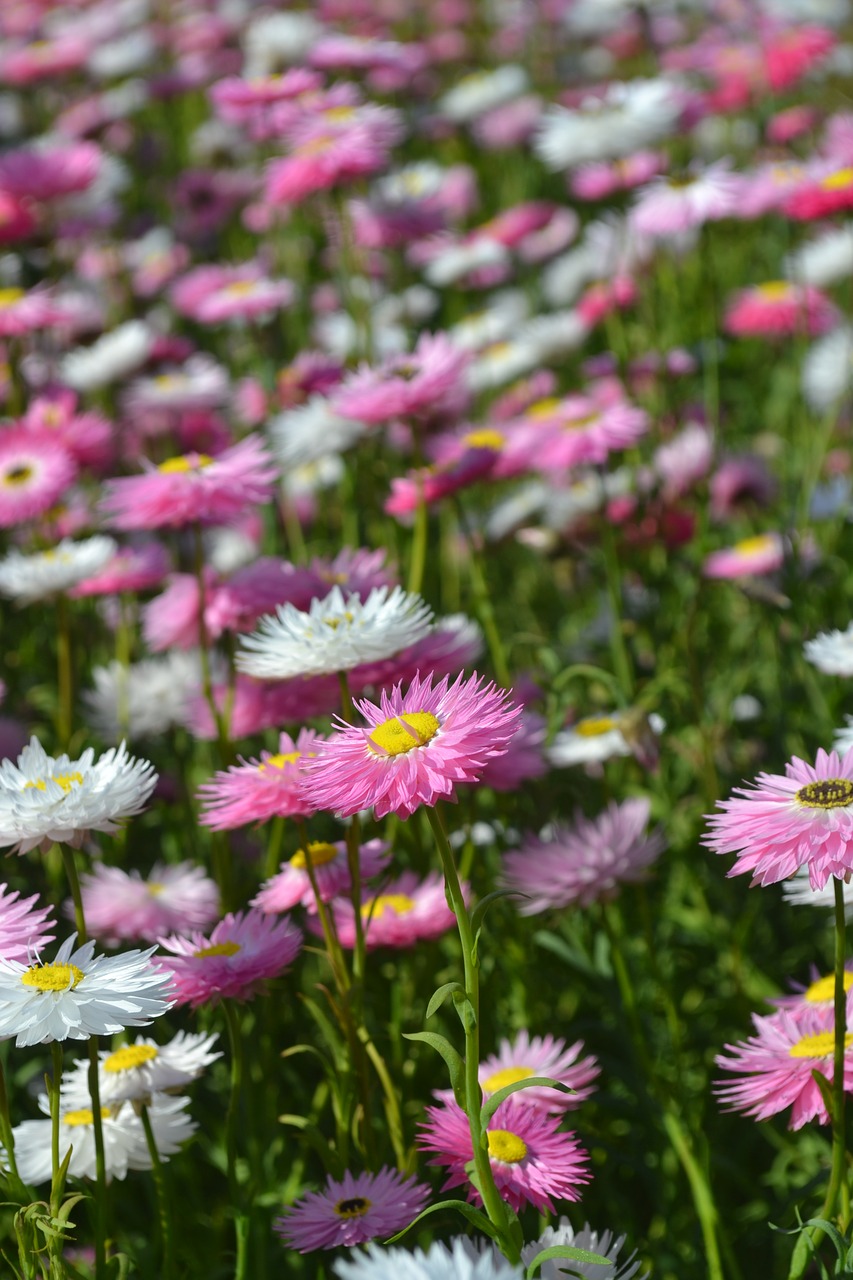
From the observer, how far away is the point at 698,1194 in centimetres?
142

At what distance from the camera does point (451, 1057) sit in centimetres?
105

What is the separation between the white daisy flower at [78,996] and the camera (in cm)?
107

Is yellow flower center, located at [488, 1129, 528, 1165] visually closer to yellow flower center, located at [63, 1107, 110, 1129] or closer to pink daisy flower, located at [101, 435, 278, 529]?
yellow flower center, located at [63, 1107, 110, 1129]

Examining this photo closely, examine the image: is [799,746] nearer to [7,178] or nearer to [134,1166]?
[134,1166]

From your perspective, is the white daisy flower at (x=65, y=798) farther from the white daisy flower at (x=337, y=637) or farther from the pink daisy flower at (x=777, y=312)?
the pink daisy flower at (x=777, y=312)

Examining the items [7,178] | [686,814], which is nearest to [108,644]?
[7,178]

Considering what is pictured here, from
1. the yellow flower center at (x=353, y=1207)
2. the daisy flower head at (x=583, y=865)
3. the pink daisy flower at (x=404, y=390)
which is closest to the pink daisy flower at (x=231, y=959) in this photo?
the yellow flower center at (x=353, y=1207)

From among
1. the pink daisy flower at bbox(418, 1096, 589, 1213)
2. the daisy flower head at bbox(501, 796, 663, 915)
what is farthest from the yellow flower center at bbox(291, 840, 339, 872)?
the pink daisy flower at bbox(418, 1096, 589, 1213)

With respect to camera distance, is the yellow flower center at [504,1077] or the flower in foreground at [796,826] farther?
the yellow flower center at [504,1077]

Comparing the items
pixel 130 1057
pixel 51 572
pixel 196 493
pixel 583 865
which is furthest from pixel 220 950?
pixel 51 572

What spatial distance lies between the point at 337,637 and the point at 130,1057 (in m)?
0.43

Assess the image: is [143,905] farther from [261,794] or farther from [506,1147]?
[506,1147]

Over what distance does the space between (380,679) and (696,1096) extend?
2.06ft

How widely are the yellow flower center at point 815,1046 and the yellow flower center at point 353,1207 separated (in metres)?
0.38
